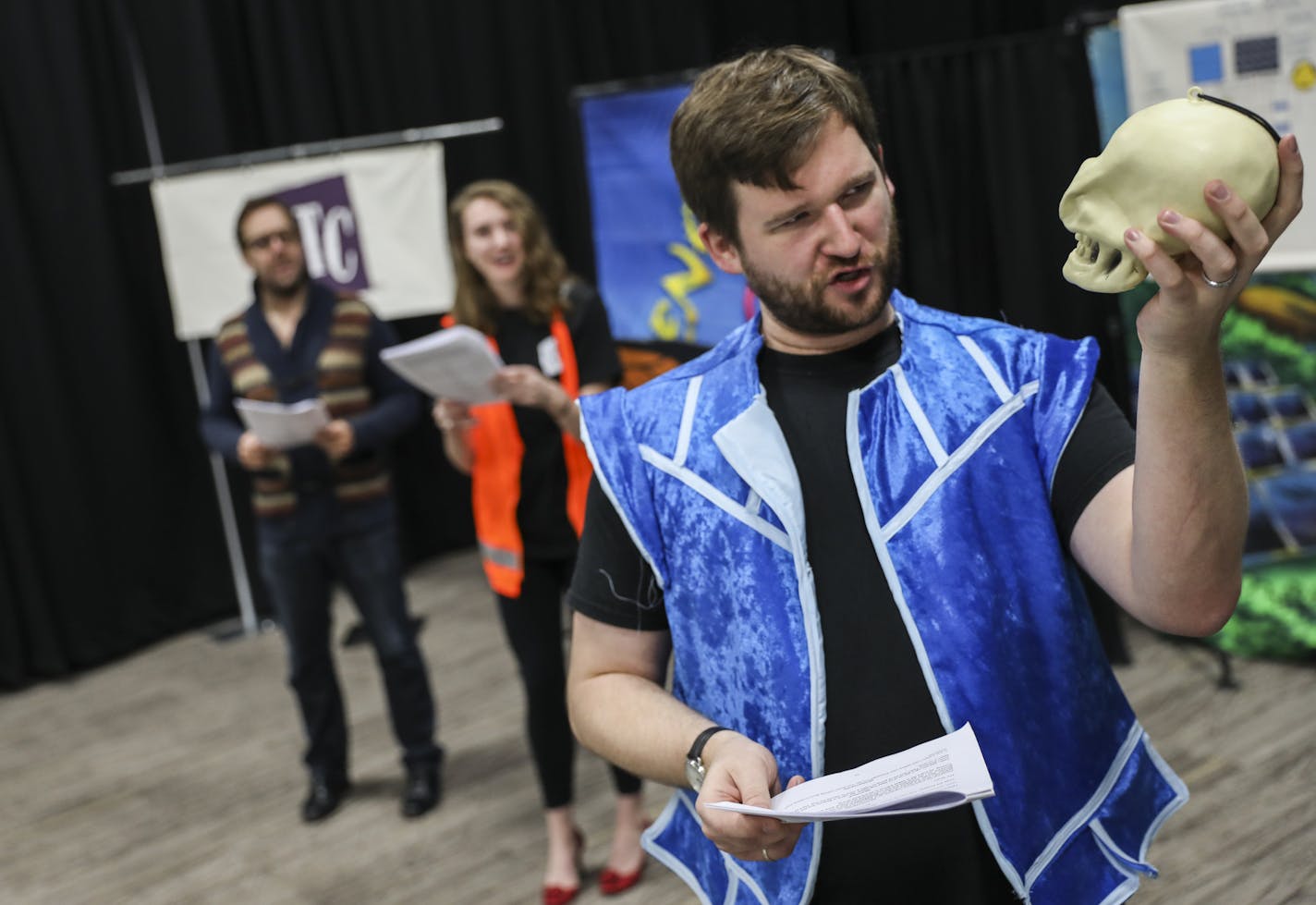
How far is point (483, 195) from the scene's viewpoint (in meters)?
2.96

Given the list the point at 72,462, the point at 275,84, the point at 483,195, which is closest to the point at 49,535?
the point at 72,462

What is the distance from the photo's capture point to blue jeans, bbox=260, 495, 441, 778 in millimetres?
3238

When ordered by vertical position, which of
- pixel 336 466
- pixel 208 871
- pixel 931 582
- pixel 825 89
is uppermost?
pixel 825 89

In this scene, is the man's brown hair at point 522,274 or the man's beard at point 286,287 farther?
the man's beard at point 286,287

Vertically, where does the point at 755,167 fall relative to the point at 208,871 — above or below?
above

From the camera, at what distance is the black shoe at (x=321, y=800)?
11.2 feet

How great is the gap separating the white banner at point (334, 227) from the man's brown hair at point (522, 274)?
173 centimetres

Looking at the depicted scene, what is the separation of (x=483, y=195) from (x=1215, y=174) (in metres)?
2.22

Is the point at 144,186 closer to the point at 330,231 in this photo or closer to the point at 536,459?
the point at 330,231

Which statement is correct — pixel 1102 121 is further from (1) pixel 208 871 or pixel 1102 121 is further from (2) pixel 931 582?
(1) pixel 208 871

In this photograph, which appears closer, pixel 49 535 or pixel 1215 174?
pixel 1215 174

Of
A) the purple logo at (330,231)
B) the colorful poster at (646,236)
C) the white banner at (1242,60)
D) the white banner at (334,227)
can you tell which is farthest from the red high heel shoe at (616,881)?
the purple logo at (330,231)

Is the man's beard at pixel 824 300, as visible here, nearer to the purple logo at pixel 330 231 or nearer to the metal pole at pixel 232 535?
the purple logo at pixel 330 231

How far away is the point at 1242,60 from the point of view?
10.3ft
